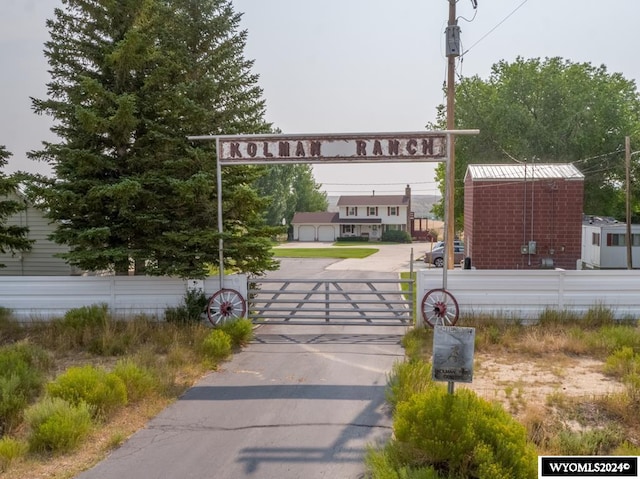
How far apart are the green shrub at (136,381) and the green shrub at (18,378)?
1241 mm

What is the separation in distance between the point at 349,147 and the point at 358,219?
60.8m

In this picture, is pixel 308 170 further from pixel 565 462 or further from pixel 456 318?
pixel 565 462

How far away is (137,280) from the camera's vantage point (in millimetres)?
12828

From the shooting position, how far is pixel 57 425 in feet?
20.4

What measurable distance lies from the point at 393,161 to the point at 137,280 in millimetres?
6427

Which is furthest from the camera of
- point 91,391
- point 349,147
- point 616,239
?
point 616,239

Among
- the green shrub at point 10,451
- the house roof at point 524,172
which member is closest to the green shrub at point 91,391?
the green shrub at point 10,451

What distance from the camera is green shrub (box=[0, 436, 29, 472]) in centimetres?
573

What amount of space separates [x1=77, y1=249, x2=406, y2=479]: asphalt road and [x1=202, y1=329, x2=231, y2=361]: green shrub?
22 centimetres

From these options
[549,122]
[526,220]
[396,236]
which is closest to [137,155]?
[526,220]

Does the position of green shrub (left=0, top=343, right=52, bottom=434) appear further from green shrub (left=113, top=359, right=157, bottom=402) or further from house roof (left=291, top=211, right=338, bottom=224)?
house roof (left=291, top=211, right=338, bottom=224)

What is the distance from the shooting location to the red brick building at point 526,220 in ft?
73.7

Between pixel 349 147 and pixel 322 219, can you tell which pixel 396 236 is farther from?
pixel 349 147

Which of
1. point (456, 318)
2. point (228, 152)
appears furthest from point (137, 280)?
point (456, 318)
